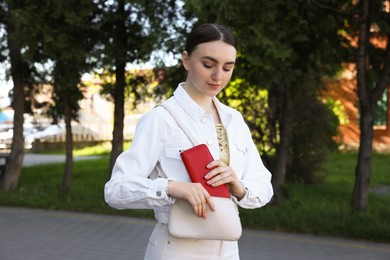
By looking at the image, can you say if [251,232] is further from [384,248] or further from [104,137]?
[104,137]

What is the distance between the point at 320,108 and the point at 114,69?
14.4 feet

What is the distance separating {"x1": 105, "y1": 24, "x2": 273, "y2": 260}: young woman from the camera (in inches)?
79.7

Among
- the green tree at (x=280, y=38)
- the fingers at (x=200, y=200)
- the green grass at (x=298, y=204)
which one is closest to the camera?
the fingers at (x=200, y=200)

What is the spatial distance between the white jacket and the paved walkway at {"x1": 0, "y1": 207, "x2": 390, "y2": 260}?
4626 millimetres

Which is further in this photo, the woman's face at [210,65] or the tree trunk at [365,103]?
the tree trunk at [365,103]

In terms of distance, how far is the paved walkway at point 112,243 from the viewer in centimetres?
682

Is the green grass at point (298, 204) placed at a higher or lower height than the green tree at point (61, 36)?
lower

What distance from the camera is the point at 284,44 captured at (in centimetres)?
814

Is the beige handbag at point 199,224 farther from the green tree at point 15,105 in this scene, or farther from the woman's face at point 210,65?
the green tree at point 15,105

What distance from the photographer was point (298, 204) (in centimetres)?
945

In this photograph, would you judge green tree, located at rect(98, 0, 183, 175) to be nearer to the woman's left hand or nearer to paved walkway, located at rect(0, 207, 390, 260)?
paved walkway, located at rect(0, 207, 390, 260)

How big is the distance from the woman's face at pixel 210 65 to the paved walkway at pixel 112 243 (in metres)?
4.77

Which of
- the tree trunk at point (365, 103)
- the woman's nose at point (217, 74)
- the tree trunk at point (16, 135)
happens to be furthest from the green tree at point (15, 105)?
the woman's nose at point (217, 74)

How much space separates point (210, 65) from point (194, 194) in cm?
49
